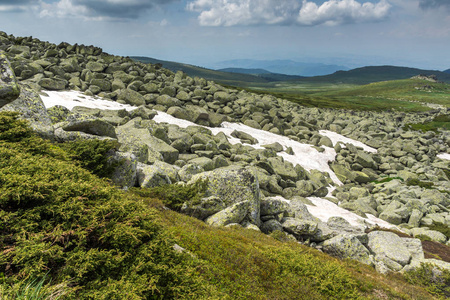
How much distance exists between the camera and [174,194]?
14438mm

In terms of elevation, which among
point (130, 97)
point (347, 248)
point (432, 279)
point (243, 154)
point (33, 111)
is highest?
point (33, 111)

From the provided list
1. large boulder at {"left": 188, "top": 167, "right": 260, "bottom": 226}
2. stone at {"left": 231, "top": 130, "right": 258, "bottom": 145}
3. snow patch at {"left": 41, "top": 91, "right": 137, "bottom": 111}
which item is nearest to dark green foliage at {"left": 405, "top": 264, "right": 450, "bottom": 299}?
large boulder at {"left": 188, "top": 167, "right": 260, "bottom": 226}

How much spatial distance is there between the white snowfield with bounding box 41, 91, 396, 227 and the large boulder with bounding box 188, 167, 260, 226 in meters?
9.00

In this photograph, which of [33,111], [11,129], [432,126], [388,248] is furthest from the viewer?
[432,126]

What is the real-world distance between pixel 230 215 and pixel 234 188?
2203mm

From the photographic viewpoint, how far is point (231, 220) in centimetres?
1487

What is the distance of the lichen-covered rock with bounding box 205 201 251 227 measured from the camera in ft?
47.7

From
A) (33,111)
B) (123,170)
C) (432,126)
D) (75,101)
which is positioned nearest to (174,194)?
(123,170)

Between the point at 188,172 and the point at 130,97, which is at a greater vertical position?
the point at 130,97

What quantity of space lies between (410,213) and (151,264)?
30.1 metres

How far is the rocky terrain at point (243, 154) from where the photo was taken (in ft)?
51.7

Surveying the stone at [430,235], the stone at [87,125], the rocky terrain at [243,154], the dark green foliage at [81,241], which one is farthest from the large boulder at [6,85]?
the stone at [430,235]

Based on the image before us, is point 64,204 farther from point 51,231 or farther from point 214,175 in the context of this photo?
point 214,175

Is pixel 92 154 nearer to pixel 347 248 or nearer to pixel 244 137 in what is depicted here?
pixel 347 248
